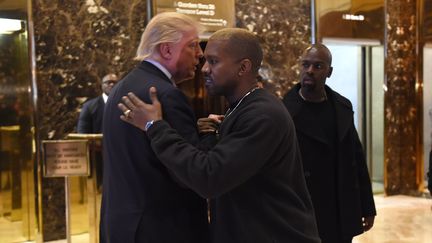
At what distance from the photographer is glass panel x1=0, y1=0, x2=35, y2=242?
18.4 ft

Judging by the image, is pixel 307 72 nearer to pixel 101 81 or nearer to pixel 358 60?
pixel 101 81

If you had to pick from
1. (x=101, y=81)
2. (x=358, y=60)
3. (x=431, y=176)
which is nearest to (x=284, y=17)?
(x=358, y=60)

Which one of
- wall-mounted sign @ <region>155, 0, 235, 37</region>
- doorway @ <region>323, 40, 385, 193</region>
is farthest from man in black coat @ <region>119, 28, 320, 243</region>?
doorway @ <region>323, 40, 385, 193</region>

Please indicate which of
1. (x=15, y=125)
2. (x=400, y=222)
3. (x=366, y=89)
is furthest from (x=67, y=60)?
(x=366, y=89)

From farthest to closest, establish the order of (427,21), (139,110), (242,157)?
1. (427,21)
2. (139,110)
3. (242,157)

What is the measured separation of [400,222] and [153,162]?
5385mm

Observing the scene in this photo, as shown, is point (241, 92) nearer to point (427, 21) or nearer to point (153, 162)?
point (153, 162)

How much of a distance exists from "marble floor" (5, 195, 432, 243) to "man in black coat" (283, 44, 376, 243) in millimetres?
2875

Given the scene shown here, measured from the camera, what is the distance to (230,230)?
196 cm

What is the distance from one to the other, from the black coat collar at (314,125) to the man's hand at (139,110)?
47.3 inches

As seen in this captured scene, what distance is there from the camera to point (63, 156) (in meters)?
4.21

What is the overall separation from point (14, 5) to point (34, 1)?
218 millimetres

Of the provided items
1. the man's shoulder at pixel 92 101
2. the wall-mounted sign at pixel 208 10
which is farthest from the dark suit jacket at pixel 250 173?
the wall-mounted sign at pixel 208 10

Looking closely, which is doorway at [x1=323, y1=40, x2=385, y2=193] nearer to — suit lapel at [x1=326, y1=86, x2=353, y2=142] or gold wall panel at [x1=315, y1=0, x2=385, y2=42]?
gold wall panel at [x1=315, y1=0, x2=385, y2=42]
